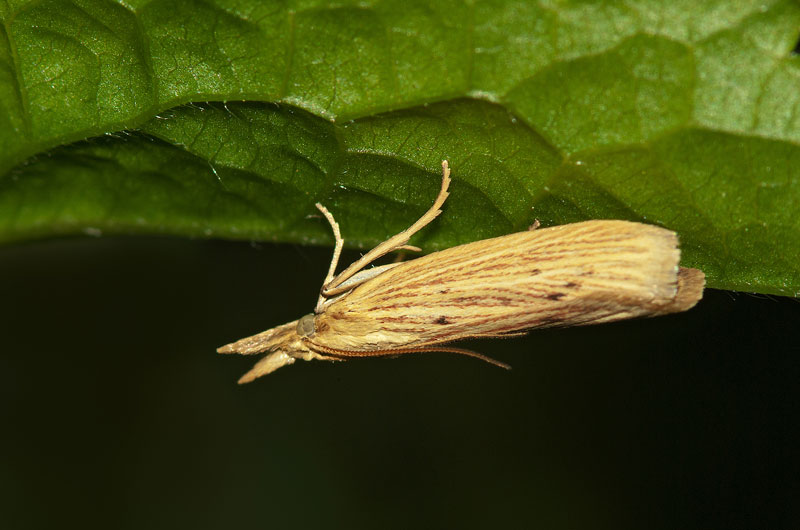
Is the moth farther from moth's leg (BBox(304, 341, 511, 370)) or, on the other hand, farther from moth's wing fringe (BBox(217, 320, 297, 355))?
moth's wing fringe (BBox(217, 320, 297, 355))

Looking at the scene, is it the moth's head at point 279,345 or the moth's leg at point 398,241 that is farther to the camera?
the moth's head at point 279,345

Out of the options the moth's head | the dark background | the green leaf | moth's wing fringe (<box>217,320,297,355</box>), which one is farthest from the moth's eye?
the dark background

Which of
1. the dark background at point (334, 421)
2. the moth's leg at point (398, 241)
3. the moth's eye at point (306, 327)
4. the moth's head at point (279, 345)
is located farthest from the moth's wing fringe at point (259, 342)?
the dark background at point (334, 421)

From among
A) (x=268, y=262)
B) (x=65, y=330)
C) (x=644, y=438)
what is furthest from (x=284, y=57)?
(x=65, y=330)

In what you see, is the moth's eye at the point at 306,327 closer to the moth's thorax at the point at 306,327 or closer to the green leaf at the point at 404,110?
the moth's thorax at the point at 306,327

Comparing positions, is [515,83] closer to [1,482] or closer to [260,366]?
[260,366]

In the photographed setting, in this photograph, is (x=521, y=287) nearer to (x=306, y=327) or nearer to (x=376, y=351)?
(x=376, y=351)
